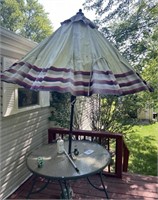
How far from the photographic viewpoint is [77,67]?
221 cm

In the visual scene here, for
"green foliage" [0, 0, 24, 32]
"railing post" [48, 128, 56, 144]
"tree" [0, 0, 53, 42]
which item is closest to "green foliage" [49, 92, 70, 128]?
"railing post" [48, 128, 56, 144]

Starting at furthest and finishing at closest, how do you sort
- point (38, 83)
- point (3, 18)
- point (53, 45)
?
point (3, 18)
point (53, 45)
point (38, 83)

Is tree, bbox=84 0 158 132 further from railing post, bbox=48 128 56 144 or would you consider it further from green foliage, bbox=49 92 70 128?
railing post, bbox=48 128 56 144

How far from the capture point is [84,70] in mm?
2195

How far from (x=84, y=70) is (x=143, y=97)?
3.92 meters

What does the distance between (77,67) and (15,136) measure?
1.87 m

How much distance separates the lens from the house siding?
3146mm

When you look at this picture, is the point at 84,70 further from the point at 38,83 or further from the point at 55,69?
the point at 38,83

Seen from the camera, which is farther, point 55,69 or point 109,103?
point 109,103

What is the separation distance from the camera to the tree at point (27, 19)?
50.4 feet

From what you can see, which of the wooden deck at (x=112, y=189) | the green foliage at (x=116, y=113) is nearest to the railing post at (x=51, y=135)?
the wooden deck at (x=112, y=189)

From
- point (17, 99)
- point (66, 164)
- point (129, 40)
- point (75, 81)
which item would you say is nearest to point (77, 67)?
point (75, 81)

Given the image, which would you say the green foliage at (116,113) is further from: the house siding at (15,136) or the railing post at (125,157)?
the house siding at (15,136)

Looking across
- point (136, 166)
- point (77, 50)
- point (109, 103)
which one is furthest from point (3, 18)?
point (77, 50)
